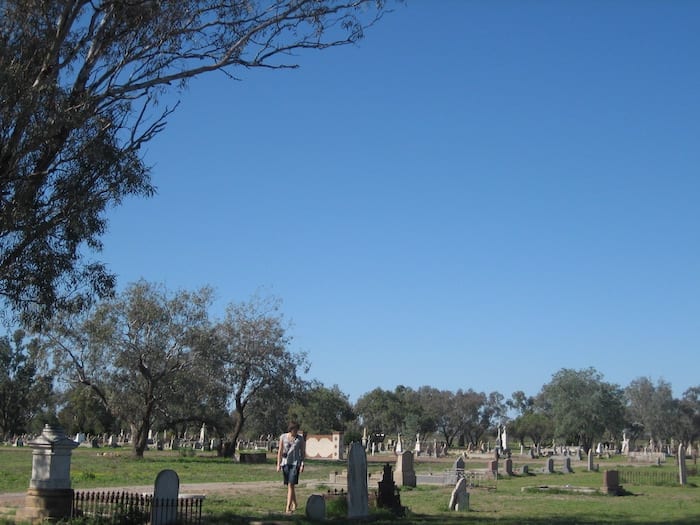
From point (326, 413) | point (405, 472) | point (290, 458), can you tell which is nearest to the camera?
point (290, 458)

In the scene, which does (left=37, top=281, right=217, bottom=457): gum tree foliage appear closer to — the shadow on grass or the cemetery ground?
the cemetery ground

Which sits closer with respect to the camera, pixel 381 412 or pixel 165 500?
pixel 165 500

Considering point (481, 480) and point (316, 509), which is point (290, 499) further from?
point (481, 480)

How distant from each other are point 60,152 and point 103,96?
1.35 m

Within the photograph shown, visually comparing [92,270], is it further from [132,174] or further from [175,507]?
[175,507]

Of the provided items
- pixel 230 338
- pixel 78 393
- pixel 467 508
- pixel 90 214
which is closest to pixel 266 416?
pixel 230 338

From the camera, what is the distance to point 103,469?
32.2 metres

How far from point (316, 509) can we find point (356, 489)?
0.91m

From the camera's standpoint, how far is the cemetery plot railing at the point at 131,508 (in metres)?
13.2

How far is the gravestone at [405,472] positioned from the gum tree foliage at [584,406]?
181ft

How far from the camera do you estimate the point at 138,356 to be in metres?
45.8

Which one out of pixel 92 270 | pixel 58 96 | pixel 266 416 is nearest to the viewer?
pixel 58 96

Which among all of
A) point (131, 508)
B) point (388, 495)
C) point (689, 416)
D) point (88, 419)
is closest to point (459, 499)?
point (388, 495)

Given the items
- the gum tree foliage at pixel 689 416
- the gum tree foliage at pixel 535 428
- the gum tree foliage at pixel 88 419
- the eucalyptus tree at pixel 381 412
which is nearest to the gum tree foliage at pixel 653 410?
the gum tree foliage at pixel 689 416
